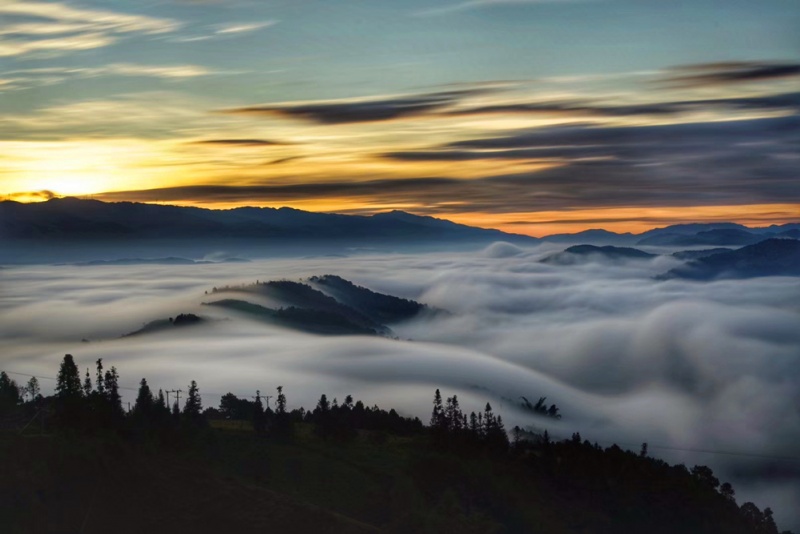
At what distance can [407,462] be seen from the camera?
10331 centimetres

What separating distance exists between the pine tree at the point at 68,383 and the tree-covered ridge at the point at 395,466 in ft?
0.55

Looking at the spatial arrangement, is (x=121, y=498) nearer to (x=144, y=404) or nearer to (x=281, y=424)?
(x=144, y=404)

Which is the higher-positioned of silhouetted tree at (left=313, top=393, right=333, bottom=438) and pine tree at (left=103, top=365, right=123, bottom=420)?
pine tree at (left=103, top=365, right=123, bottom=420)

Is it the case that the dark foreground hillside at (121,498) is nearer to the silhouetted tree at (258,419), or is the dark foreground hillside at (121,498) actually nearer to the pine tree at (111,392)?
the pine tree at (111,392)

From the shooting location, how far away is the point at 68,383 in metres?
101

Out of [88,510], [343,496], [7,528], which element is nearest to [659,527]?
[343,496]

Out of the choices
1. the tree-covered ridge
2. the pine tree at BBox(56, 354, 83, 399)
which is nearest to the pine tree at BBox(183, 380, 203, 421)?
the tree-covered ridge

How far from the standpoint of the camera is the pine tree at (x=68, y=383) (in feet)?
326

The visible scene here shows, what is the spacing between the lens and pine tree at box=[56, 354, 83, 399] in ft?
326

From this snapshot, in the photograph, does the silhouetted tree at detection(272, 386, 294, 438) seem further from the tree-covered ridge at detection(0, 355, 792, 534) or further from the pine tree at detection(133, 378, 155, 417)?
the pine tree at detection(133, 378, 155, 417)

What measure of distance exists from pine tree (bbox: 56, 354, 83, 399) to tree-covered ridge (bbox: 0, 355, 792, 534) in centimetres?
17

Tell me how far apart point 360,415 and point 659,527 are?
4843 centimetres

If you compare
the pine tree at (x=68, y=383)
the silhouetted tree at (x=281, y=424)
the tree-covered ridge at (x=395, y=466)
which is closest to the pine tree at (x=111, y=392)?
the tree-covered ridge at (x=395, y=466)

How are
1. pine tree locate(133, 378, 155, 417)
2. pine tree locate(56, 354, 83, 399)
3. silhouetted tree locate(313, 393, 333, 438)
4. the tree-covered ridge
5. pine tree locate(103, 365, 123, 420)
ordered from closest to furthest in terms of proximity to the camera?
the tree-covered ridge
pine tree locate(56, 354, 83, 399)
pine tree locate(133, 378, 155, 417)
pine tree locate(103, 365, 123, 420)
silhouetted tree locate(313, 393, 333, 438)
